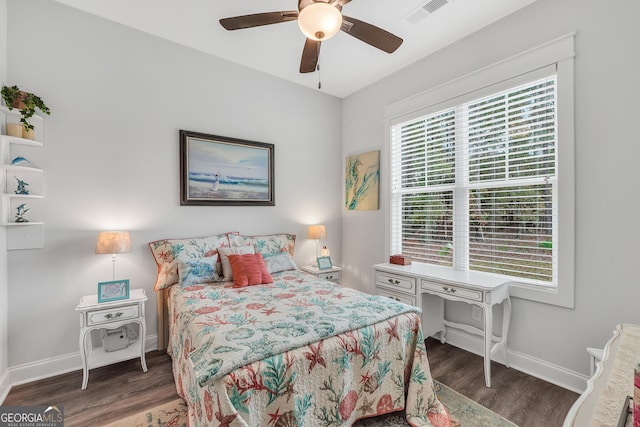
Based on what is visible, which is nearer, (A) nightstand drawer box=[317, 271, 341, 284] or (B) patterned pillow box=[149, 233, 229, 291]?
(B) patterned pillow box=[149, 233, 229, 291]

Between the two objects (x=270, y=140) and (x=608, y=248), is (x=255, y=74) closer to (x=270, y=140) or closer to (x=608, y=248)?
(x=270, y=140)

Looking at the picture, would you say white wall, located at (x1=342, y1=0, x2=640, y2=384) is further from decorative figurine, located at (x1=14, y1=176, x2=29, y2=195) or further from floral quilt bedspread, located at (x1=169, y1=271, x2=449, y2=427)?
decorative figurine, located at (x1=14, y1=176, x2=29, y2=195)

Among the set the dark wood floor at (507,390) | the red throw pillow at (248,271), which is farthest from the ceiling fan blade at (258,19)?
the dark wood floor at (507,390)

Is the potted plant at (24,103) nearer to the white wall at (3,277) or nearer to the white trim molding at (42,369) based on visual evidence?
the white wall at (3,277)

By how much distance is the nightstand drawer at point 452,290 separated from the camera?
2312mm

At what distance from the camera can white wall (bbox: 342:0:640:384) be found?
6.35ft

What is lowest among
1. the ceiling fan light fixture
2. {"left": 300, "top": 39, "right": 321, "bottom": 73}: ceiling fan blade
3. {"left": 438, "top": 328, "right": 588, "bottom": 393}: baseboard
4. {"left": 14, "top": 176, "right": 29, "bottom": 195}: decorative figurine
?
{"left": 438, "top": 328, "right": 588, "bottom": 393}: baseboard

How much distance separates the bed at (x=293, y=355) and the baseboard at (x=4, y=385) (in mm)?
1067

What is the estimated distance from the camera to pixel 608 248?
79.5 inches

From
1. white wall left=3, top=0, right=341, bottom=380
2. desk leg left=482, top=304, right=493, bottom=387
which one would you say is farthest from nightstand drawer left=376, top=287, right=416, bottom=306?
white wall left=3, top=0, right=341, bottom=380

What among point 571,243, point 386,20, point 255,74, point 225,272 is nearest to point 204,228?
point 225,272

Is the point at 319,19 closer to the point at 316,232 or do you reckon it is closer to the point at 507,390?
the point at 316,232

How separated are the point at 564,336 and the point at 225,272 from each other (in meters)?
2.89

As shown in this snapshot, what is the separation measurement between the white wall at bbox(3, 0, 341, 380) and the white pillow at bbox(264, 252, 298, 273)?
1.75 ft
